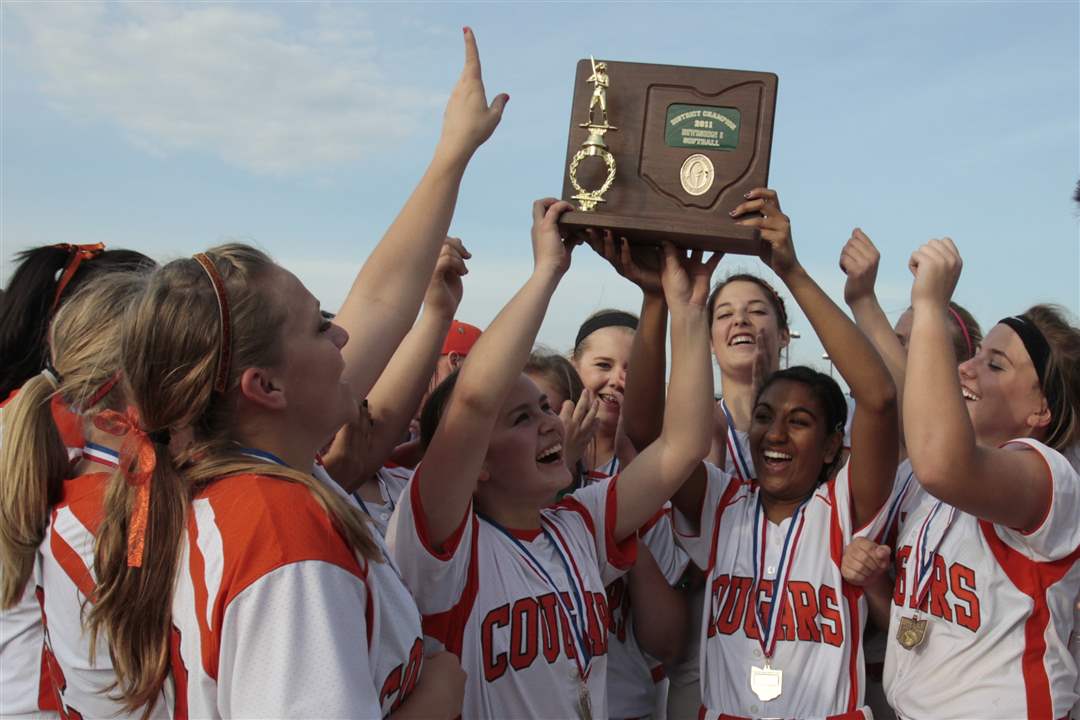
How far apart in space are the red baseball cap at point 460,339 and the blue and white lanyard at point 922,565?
2235 mm

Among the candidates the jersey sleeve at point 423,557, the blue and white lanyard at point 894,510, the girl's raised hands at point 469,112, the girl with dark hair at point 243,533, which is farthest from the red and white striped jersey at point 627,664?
the girl with dark hair at point 243,533

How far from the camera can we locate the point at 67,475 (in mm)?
2119

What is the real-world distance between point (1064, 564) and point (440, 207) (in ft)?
6.59

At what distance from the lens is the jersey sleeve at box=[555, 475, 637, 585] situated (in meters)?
3.08

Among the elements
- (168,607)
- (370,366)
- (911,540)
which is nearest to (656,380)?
(911,540)

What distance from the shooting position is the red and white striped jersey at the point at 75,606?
1.82 meters

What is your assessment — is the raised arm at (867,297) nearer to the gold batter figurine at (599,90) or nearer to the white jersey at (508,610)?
the gold batter figurine at (599,90)

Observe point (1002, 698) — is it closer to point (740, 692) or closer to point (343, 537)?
point (740, 692)

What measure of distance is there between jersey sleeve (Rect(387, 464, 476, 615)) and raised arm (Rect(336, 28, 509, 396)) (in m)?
0.33

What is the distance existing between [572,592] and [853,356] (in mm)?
1130

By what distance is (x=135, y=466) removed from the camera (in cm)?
172

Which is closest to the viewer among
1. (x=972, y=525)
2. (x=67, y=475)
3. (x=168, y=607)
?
(x=168, y=607)

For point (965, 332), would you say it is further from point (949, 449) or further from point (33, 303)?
point (33, 303)

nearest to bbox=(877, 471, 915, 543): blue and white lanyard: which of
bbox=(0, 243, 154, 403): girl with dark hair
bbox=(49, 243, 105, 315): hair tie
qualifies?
bbox=(0, 243, 154, 403): girl with dark hair
